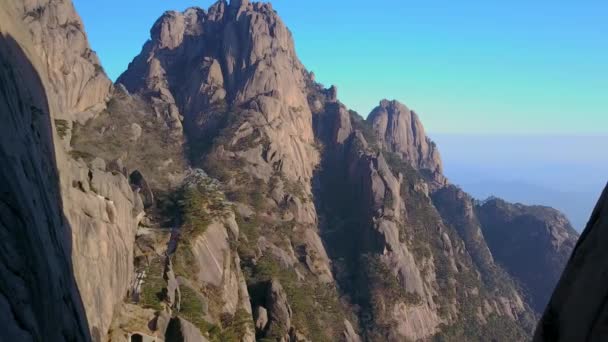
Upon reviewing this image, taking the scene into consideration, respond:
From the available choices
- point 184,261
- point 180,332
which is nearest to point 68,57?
point 184,261

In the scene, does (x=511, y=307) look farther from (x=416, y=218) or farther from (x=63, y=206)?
(x=63, y=206)

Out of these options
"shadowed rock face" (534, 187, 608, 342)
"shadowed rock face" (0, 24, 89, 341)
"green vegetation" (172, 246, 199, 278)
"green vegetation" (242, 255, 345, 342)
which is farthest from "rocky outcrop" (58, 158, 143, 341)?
"green vegetation" (242, 255, 345, 342)

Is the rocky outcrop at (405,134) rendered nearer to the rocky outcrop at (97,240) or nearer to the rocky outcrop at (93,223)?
the rocky outcrop at (93,223)

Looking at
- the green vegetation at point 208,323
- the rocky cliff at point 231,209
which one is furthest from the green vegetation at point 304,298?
the green vegetation at point 208,323

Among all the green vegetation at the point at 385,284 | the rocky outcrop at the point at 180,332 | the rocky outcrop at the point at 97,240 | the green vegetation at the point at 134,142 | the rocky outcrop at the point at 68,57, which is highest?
the rocky outcrop at the point at 68,57

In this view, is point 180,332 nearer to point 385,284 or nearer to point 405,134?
point 385,284
